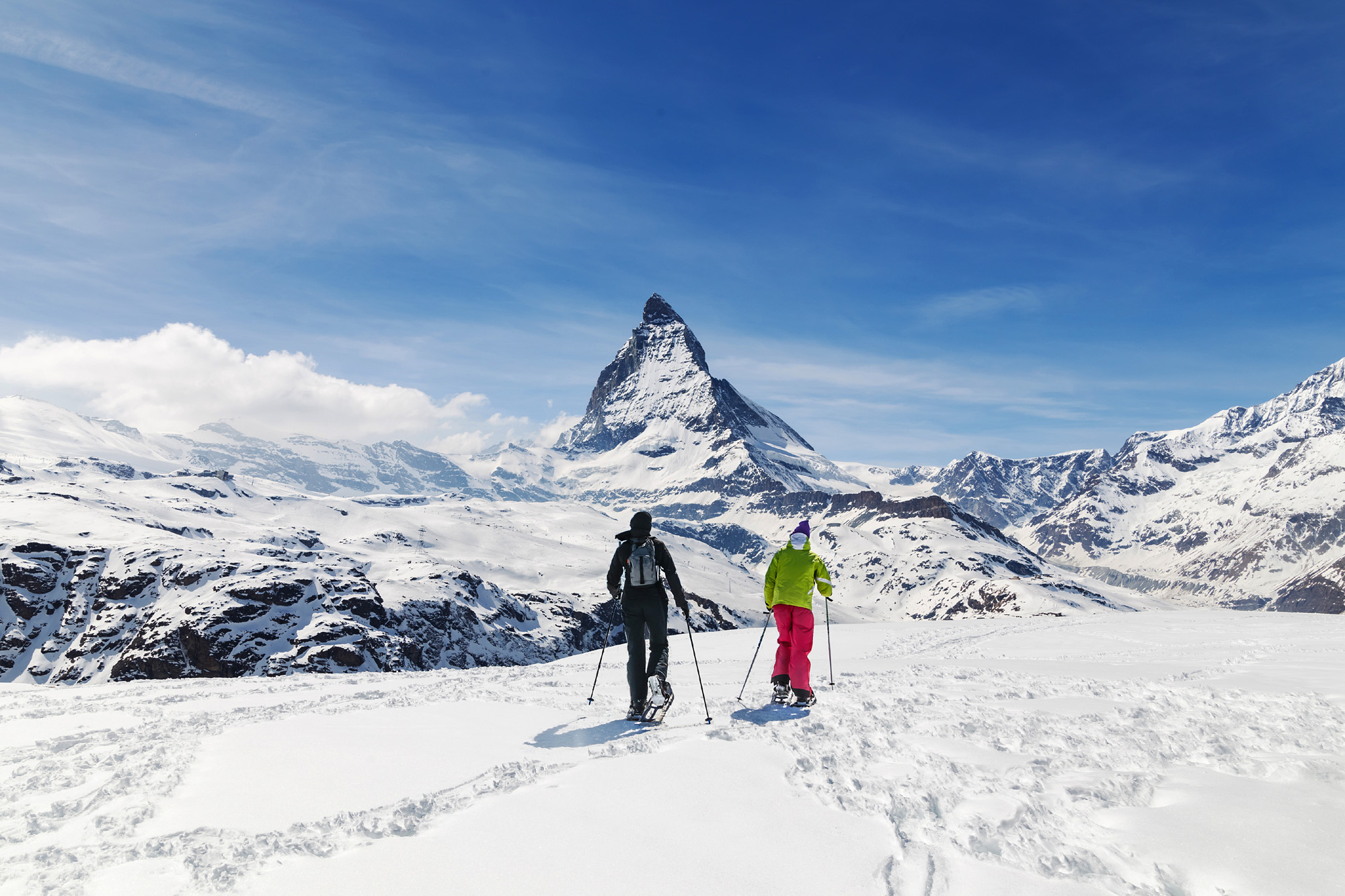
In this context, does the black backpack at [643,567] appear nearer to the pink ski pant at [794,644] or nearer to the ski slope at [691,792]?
the ski slope at [691,792]

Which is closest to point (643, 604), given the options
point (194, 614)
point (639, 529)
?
point (639, 529)

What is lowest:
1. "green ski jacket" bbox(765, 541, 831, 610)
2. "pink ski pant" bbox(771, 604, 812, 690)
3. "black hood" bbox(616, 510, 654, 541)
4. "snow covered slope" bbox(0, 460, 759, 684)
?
"snow covered slope" bbox(0, 460, 759, 684)

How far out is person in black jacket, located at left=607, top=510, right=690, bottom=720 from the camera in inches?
435

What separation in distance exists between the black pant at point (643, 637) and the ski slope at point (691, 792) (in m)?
0.69

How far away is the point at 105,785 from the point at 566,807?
4789mm

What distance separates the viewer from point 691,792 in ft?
22.1

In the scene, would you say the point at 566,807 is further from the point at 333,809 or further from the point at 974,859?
the point at 974,859

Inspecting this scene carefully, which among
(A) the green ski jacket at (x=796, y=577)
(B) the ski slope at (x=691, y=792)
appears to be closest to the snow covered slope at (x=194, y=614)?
(B) the ski slope at (x=691, y=792)

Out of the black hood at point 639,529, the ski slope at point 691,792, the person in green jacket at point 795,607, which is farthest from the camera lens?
the person in green jacket at point 795,607

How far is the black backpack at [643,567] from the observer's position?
1125cm

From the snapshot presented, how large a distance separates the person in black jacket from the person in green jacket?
2.01 m

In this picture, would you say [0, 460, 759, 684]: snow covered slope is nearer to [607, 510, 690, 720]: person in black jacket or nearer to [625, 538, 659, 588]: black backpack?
[607, 510, 690, 720]: person in black jacket

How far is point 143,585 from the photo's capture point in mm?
158625

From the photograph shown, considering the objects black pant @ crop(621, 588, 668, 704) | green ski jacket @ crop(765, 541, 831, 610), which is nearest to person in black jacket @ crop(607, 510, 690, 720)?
black pant @ crop(621, 588, 668, 704)
